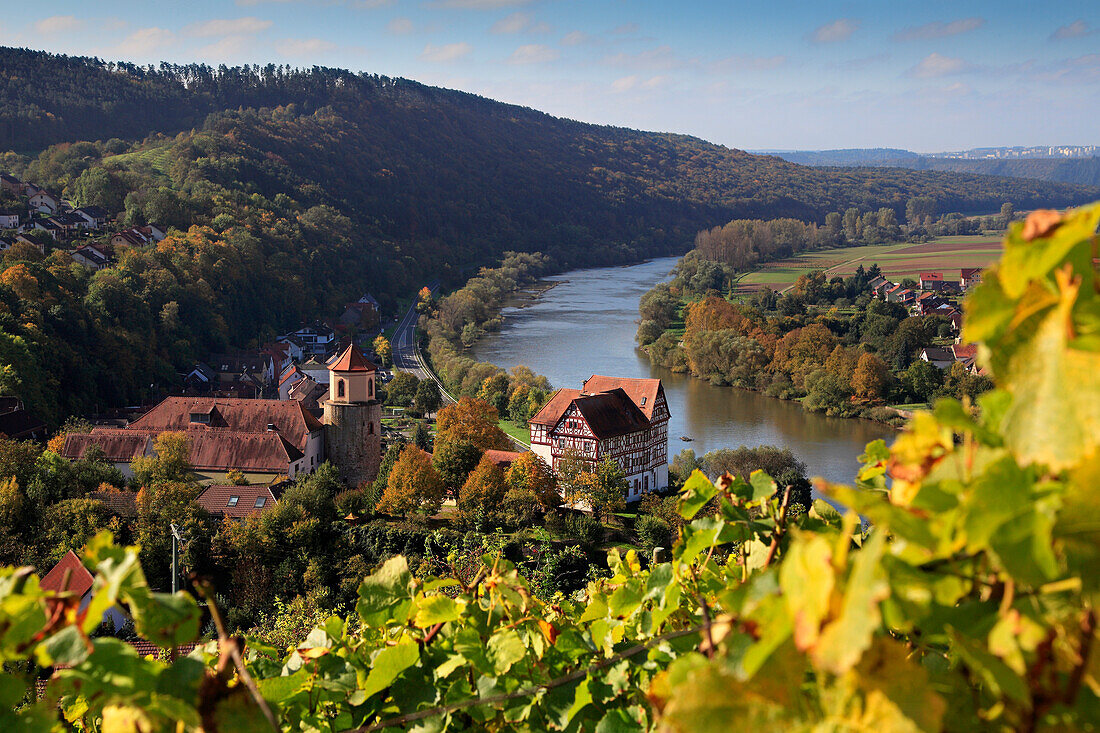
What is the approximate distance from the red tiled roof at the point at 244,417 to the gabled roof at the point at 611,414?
6366 millimetres

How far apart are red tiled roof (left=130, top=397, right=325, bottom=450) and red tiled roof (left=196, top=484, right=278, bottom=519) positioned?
332 cm

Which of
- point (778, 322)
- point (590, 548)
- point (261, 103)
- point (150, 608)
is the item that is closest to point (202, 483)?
point (590, 548)

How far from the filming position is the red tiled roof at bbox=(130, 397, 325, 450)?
20703 millimetres

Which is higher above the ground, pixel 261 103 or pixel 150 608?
pixel 261 103

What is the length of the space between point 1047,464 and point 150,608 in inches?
33.6

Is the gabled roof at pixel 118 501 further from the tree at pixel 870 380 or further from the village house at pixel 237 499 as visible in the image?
the tree at pixel 870 380

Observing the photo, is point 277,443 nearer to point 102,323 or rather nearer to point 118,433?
point 118,433

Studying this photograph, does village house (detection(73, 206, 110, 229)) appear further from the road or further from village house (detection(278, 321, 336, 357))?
the road

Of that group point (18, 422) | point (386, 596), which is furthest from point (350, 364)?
point (386, 596)

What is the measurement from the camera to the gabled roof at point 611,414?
1986cm

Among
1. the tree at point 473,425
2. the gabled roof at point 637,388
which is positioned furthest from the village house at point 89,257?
the gabled roof at point 637,388

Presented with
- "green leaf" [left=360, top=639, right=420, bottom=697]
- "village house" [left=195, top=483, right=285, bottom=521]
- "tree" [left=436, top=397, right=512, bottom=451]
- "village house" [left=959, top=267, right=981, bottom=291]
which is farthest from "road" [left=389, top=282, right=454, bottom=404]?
"village house" [left=959, top=267, right=981, bottom=291]

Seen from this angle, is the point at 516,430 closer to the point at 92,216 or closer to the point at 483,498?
the point at 483,498

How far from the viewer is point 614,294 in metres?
57.6
